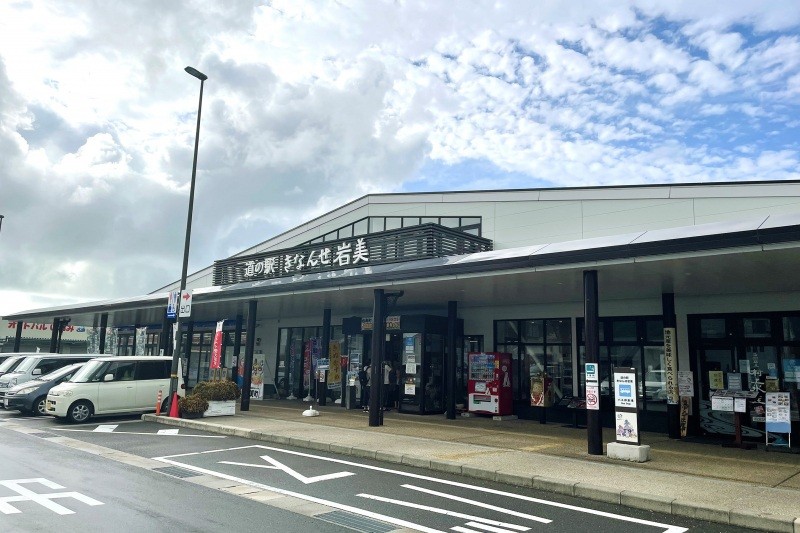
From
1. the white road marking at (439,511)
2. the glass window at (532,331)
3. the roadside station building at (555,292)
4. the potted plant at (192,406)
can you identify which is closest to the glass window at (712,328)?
the roadside station building at (555,292)

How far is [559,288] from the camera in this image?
14.6 m

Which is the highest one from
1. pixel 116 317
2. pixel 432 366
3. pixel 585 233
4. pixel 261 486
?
pixel 585 233

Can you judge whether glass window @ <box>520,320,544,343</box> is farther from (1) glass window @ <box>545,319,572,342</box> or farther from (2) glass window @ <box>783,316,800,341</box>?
(2) glass window @ <box>783,316,800,341</box>

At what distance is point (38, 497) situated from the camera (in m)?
7.33

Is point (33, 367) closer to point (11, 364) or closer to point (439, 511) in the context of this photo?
point (11, 364)

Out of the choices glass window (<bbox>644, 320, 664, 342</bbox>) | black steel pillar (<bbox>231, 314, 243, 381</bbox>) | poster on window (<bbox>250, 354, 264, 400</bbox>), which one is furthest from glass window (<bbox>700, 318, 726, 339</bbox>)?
black steel pillar (<bbox>231, 314, 243, 381</bbox>)

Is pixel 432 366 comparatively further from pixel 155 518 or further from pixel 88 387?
pixel 155 518

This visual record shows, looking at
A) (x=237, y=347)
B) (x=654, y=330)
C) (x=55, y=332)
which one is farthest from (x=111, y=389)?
(x=55, y=332)

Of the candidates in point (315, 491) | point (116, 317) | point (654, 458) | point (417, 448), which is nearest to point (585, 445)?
point (654, 458)

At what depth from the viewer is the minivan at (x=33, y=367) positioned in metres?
19.9

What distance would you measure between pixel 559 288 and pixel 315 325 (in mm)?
12539

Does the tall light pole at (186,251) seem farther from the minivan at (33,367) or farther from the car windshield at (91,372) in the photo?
the minivan at (33,367)

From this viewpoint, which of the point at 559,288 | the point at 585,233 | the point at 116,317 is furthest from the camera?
the point at 116,317

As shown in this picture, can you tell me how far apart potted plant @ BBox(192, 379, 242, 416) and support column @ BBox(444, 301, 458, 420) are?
6285 millimetres
